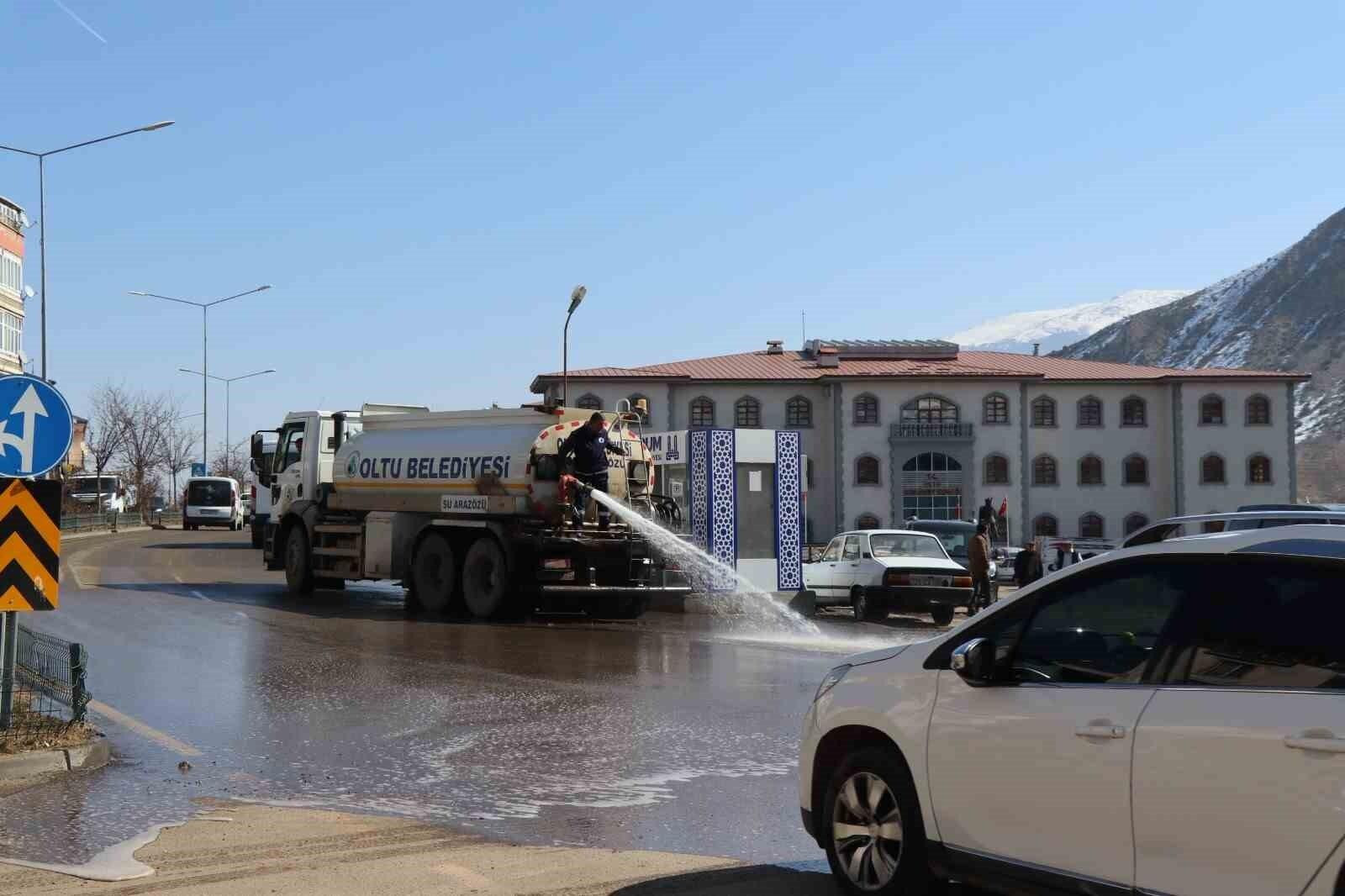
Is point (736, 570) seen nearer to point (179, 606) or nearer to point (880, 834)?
point (179, 606)

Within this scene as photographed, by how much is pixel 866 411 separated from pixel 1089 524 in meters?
13.3

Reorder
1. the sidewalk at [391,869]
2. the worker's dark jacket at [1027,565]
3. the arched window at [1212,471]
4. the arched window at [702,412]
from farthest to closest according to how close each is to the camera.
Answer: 1. the arched window at [1212,471]
2. the arched window at [702,412]
3. the worker's dark jacket at [1027,565]
4. the sidewalk at [391,869]

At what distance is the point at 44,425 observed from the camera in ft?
29.8

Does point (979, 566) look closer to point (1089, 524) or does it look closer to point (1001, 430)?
point (1001, 430)

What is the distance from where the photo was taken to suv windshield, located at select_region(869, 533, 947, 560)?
23.9m

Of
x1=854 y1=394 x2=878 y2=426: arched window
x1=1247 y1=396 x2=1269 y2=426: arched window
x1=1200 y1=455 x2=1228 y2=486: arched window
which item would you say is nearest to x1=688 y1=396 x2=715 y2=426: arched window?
x1=854 y1=394 x2=878 y2=426: arched window

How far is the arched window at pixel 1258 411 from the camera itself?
76.1 metres

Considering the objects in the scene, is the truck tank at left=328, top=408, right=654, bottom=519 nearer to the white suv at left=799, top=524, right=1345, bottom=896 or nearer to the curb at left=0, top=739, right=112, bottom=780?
the curb at left=0, top=739, right=112, bottom=780

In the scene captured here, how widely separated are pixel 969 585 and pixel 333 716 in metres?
14.1

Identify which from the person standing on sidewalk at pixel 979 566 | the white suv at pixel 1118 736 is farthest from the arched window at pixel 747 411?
the white suv at pixel 1118 736

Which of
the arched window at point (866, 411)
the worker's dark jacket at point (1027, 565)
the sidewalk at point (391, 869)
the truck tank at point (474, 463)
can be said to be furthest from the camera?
the arched window at point (866, 411)

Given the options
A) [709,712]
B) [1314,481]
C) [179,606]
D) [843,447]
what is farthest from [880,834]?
[1314,481]

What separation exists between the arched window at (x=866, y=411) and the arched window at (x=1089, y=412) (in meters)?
11.2

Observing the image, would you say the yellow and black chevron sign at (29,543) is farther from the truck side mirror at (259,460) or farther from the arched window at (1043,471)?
the arched window at (1043,471)
